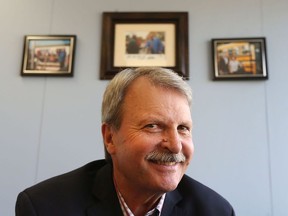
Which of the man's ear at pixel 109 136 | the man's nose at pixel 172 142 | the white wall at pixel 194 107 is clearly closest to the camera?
the man's nose at pixel 172 142

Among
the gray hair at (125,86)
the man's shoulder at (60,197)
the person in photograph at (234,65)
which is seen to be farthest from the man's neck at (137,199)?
the person in photograph at (234,65)

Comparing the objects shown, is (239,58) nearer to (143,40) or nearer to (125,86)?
(143,40)

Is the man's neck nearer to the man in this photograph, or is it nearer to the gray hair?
the man

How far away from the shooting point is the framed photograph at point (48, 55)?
161cm

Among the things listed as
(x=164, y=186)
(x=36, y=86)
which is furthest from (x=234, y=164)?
(x=36, y=86)

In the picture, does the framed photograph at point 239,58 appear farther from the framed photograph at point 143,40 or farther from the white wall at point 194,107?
the framed photograph at point 143,40

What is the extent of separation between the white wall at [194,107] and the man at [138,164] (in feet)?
1.98

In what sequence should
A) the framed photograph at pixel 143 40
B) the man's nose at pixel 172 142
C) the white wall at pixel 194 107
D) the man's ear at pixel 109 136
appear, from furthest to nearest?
the framed photograph at pixel 143 40, the white wall at pixel 194 107, the man's ear at pixel 109 136, the man's nose at pixel 172 142

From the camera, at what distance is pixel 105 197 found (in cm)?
86

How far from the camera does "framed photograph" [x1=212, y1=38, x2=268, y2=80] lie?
1.54m

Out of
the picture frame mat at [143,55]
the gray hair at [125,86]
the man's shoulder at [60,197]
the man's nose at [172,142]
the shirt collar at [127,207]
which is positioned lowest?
the shirt collar at [127,207]

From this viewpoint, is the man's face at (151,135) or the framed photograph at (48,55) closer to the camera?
the man's face at (151,135)
